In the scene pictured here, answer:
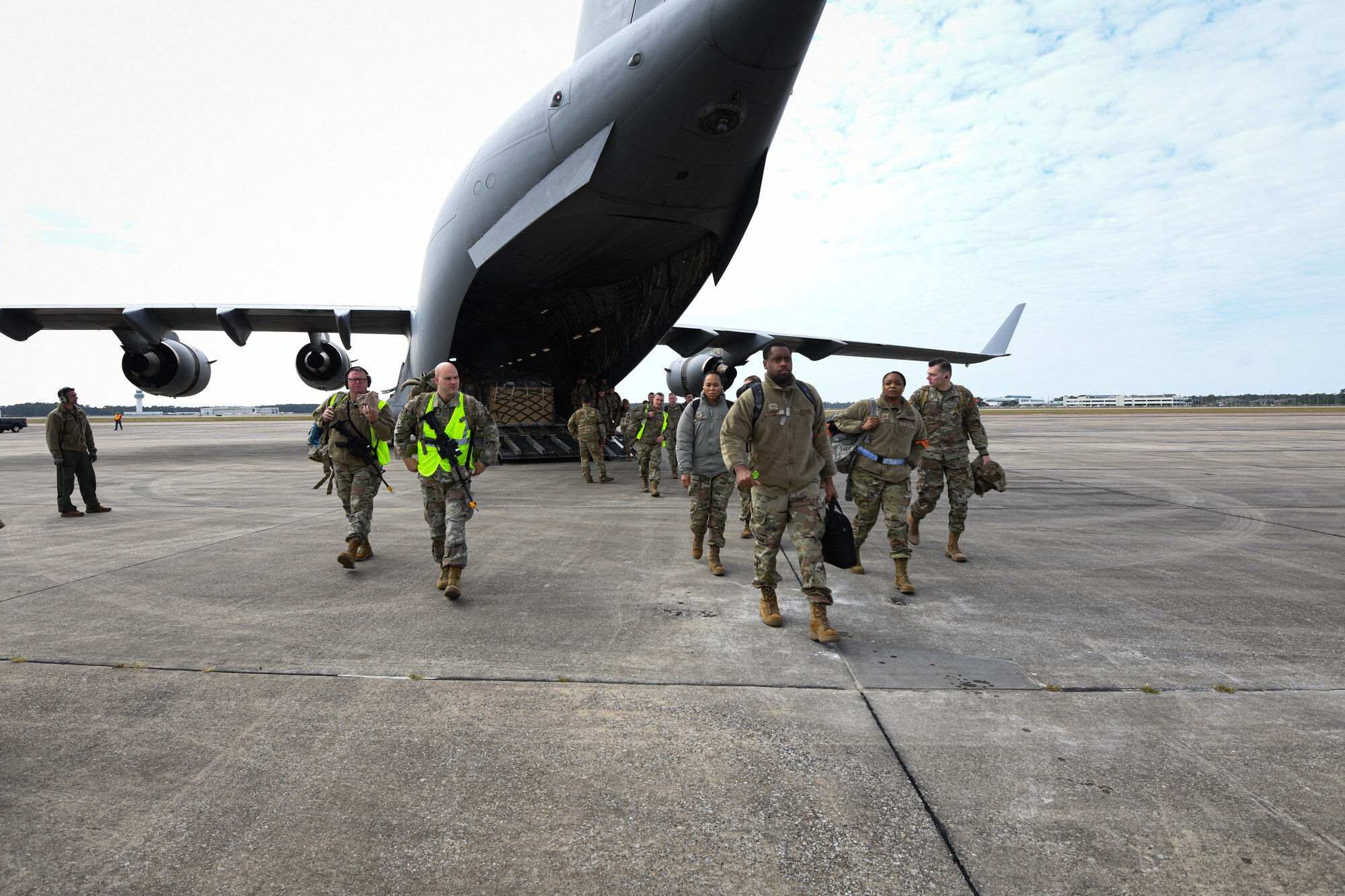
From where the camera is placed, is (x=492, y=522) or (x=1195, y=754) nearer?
(x=1195, y=754)

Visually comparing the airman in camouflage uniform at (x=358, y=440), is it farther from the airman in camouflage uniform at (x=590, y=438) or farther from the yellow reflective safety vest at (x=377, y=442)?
the airman in camouflage uniform at (x=590, y=438)

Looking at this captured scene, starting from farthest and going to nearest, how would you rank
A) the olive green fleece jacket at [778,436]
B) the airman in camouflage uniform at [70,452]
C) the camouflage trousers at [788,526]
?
the airman in camouflage uniform at [70,452]
the olive green fleece jacket at [778,436]
the camouflage trousers at [788,526]

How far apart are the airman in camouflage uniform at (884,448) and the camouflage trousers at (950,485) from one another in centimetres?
53

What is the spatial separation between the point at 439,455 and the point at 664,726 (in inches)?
116

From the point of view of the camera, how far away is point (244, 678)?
300cm

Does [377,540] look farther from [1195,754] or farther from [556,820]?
[1195,754]

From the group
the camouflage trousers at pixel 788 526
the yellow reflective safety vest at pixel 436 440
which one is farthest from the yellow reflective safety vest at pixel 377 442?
the camouflage trousers at pixel 788 526

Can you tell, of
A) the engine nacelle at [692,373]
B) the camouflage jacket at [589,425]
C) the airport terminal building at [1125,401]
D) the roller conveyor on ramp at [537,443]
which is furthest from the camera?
the airport terminal building at [1125,401]

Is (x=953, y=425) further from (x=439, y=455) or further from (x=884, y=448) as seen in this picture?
(x=439, y=455)

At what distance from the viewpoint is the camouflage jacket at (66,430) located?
7652mm

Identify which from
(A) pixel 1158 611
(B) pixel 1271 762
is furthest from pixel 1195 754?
(A) pixel 1158 611

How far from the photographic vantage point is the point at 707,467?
5.72 metres

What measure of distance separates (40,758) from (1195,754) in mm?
4220

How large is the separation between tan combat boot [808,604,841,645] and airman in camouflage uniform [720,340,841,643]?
→ 28cm
